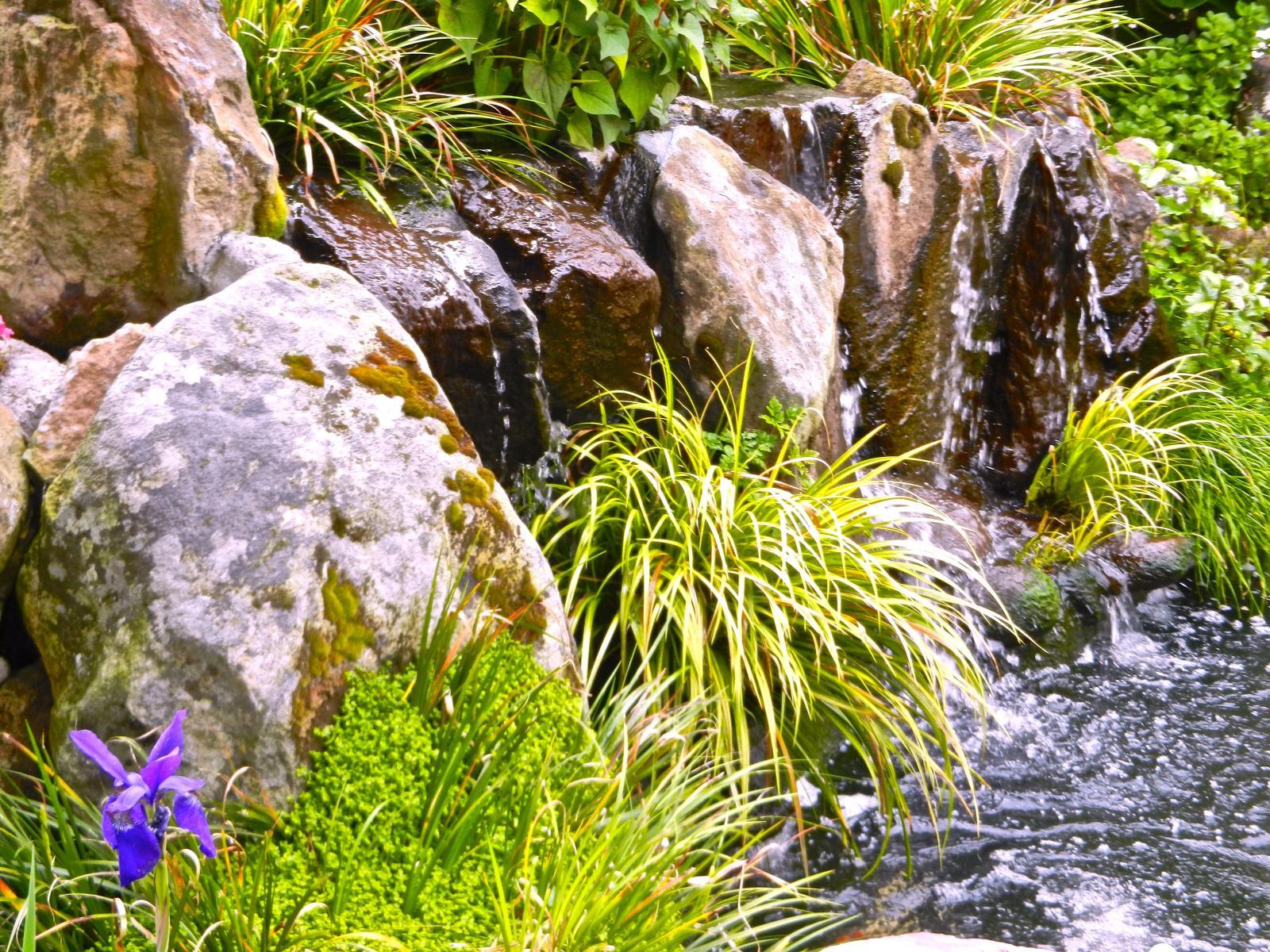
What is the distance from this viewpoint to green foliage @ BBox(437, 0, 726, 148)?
4207 mm

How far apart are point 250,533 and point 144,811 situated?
3.04ft

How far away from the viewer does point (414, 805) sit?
2.22 metres

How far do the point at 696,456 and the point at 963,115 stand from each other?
2.91 meters

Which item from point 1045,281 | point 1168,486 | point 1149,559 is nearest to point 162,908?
point 1149,559

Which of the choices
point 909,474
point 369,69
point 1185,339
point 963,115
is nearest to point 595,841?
point 369,69

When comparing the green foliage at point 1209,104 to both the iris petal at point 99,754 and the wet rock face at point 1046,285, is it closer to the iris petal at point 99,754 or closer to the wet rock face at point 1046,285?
the wet rock face at point 1046,285

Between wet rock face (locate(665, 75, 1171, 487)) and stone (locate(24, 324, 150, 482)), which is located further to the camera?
wet rock face (locate(665, 75, 1171, 487))

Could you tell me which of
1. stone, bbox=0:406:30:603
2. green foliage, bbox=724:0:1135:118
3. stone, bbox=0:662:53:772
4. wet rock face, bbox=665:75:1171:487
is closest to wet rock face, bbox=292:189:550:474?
wet rock face, bbox=665:75:1171:487

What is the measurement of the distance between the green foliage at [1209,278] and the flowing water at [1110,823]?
1.87 m

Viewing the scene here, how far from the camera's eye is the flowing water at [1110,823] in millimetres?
3301

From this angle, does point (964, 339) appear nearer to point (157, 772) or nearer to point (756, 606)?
point (756, 606)

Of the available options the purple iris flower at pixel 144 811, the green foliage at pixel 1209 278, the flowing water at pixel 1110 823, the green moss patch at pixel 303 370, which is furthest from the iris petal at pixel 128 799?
the green foliage at pixel 1209 278

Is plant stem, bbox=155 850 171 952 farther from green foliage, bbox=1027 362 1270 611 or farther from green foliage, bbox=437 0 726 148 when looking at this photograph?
green foliage, bbox=1027 362 1270 611

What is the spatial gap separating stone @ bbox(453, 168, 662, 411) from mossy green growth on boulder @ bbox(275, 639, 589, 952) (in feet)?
5.32
